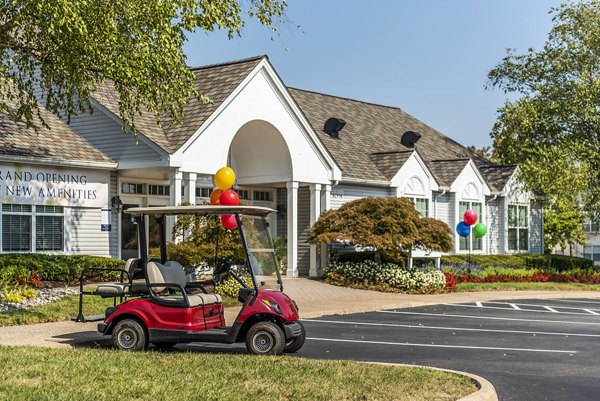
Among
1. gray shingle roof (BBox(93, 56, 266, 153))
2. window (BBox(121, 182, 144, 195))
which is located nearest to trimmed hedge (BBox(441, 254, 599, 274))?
gray shingle roof (BBox(93, 56, 266, 153))

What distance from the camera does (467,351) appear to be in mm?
12438

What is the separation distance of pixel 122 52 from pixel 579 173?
73.4 ft

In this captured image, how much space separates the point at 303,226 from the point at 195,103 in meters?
6.94

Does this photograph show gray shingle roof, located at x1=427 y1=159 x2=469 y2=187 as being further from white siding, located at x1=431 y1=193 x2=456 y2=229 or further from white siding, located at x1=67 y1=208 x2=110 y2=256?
white siding, located at x1=67 y1=208 x2=110 y2=256

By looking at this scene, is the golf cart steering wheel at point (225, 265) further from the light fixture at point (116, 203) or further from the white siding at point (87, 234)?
the light fixture at point (116, 203)

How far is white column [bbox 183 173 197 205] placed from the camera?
77.3 feet

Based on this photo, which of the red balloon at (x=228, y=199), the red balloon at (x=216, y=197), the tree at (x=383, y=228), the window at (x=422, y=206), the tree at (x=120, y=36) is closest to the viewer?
the tree at (x=120, y=36)

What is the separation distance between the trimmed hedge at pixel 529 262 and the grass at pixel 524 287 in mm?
3753

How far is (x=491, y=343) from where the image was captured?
13.4 metres

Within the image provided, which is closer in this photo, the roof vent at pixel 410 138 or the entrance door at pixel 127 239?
the entrance door at pixel 127 239

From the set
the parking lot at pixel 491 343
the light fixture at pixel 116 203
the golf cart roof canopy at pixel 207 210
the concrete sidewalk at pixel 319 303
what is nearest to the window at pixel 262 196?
the concrete sidewalk at pixel 319 303

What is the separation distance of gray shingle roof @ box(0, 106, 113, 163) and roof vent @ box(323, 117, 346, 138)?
434 inches

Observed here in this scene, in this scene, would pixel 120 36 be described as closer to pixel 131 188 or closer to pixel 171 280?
pixel 171 280

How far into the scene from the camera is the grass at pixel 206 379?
26.7ft
